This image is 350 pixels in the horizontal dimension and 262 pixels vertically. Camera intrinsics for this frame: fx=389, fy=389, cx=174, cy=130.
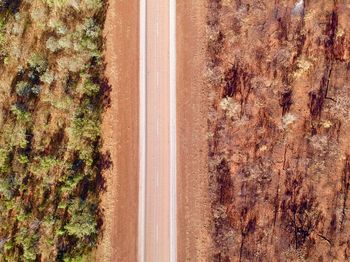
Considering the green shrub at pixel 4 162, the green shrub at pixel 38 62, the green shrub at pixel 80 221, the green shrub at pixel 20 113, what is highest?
the green shrub at pixel 38 62

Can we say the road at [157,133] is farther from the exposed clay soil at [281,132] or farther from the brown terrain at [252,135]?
the exposed clay soil at [281,132]

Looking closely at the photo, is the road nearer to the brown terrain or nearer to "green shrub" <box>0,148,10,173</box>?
the brown terrain

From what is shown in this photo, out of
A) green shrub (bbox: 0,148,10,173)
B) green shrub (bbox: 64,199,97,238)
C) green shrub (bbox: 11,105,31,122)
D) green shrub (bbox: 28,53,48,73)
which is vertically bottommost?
green shrub (bbox: 64,199,97,238)

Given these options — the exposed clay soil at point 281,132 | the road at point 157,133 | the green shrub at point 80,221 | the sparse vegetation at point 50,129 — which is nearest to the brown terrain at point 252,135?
the exposed clay soil at point 281,132

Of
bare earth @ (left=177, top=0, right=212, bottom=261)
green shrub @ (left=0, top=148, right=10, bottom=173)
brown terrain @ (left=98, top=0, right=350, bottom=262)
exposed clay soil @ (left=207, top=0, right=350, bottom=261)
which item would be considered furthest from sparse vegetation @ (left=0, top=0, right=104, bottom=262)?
exposed clay soil @ (left=207, top=0, right=350, bottom=261)

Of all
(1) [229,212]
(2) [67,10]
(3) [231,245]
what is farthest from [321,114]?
(2) [67,10]
